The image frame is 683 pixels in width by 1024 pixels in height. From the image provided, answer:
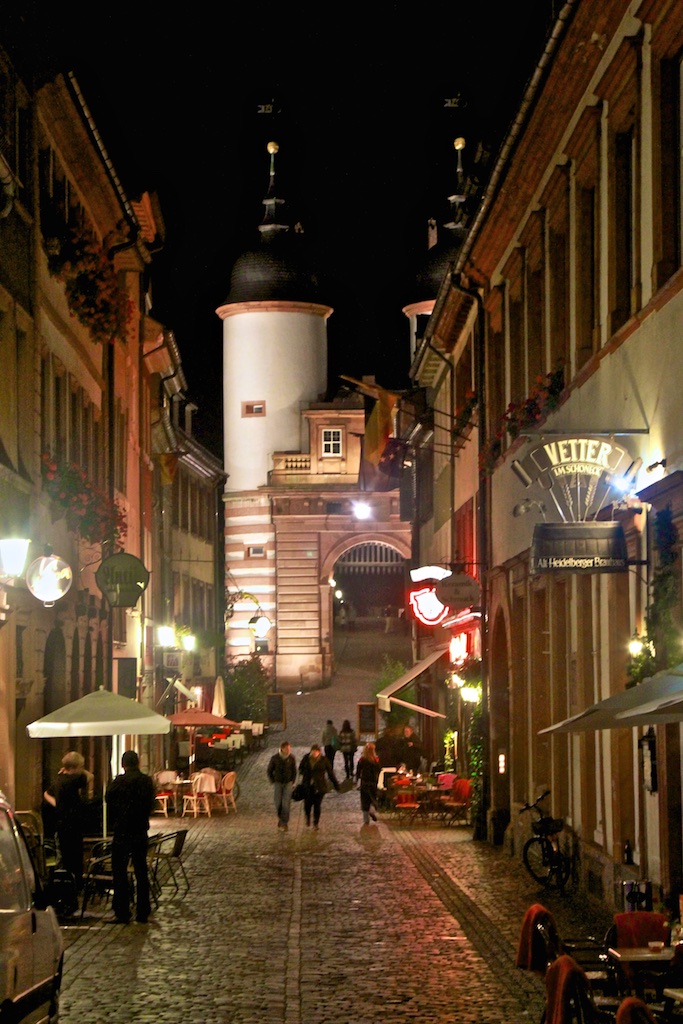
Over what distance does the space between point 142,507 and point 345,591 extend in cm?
4596

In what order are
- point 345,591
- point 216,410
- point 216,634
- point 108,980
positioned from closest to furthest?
point 108,980 → point 216,634 → point 216,410 → point 345,591

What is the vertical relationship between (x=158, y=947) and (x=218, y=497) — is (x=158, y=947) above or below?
below

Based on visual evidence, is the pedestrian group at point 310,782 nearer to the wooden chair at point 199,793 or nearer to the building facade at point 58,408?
the wooden chair at point 199,793

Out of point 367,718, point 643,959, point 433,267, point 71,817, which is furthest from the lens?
point 433,267

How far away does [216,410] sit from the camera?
76.9 m

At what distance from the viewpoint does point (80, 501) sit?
970 inches

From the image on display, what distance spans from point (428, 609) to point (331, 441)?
125 ft

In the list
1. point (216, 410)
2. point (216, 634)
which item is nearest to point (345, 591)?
point (216, 410)

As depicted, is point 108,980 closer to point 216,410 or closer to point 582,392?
point 582,392

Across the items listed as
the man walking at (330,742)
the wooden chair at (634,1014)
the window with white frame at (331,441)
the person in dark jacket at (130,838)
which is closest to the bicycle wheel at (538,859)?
the person in dark jacket at (130,838)

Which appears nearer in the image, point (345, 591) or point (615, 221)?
point (615, 221)

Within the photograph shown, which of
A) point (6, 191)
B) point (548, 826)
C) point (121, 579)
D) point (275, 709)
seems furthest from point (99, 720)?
point (275, 709)

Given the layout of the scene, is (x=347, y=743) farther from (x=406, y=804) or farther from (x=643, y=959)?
(x=643, y=959)

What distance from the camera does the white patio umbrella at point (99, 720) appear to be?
20625 mm
